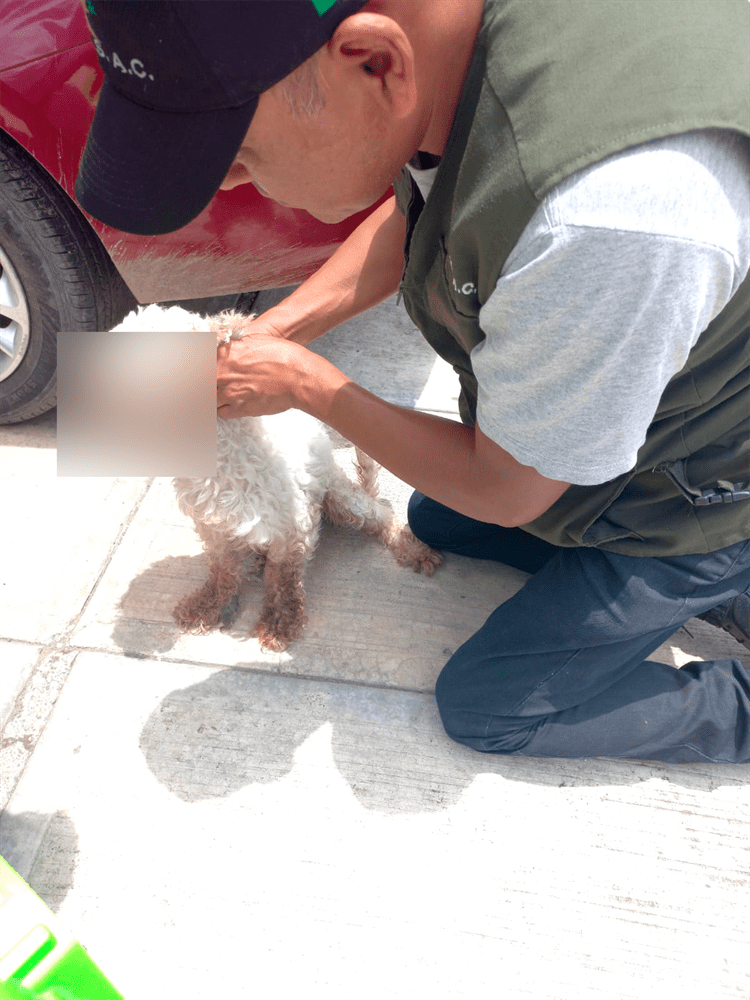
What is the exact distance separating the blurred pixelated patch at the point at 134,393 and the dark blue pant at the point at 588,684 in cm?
102

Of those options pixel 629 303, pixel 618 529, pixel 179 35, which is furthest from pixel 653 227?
pixel 618 529

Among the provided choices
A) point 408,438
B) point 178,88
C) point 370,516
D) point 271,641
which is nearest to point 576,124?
point 178,88

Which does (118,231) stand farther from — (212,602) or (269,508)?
(212,602)

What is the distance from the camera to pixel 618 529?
1.77 meters

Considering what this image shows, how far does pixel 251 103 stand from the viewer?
1.06 m

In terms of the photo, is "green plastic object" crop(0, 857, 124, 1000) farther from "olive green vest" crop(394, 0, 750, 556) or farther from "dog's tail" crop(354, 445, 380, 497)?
"dog's tail" crop(354, 445, 380, 497)

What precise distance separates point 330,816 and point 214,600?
2.57 feet

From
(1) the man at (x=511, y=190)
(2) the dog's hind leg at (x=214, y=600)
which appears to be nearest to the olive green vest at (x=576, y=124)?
(1) the man at (x=511, y=190)

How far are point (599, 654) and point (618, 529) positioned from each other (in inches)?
15.1

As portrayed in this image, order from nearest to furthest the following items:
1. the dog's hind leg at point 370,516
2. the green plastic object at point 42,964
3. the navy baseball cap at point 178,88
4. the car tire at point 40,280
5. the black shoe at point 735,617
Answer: the navy baseball cap at point 178,88 → the green plastic object at point 42,964 → the black shoe at point 735,617 → the car tire at point 40,280 → the dog's hind leg at point 370,516

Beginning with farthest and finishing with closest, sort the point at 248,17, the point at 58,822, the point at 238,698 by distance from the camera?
1. the point at 238,698
2. the point at 58,822
3. the point at 248,17

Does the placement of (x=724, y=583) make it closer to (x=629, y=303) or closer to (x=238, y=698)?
(x=629, y=303)

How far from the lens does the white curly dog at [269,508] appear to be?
1861 mm

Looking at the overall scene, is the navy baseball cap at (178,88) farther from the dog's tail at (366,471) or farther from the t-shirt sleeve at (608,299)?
the dog's tail at (366,471)
